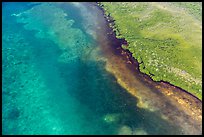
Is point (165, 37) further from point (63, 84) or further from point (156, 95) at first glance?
point (63, 84)

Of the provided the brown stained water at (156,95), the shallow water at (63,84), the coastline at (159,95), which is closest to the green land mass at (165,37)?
the coastline at (159,95)

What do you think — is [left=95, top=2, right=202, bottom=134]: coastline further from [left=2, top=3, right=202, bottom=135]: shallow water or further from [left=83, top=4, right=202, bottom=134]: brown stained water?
[left=2, top=3, right=202, bottom=135]: shallow water

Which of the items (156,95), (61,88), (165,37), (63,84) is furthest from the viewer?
(165,37)

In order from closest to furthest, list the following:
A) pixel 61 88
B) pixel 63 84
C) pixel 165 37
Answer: pixel 61 88 < pixel 63 84 < pixel 165 37

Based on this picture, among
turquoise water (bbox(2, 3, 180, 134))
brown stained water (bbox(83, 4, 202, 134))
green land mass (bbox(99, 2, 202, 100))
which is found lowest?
turquoise water (bbox(2, 3, 180, 134))

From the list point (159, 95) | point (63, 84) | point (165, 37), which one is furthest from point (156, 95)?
point (165, 37)

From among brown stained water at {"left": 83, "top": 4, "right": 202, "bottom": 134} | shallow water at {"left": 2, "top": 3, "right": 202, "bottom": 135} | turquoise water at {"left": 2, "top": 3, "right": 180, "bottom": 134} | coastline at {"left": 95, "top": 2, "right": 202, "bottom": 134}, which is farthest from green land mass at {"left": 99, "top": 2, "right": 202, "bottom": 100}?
turquoise water at {"left": 2, "top": 3, "right": 180, "bottom": 134}
